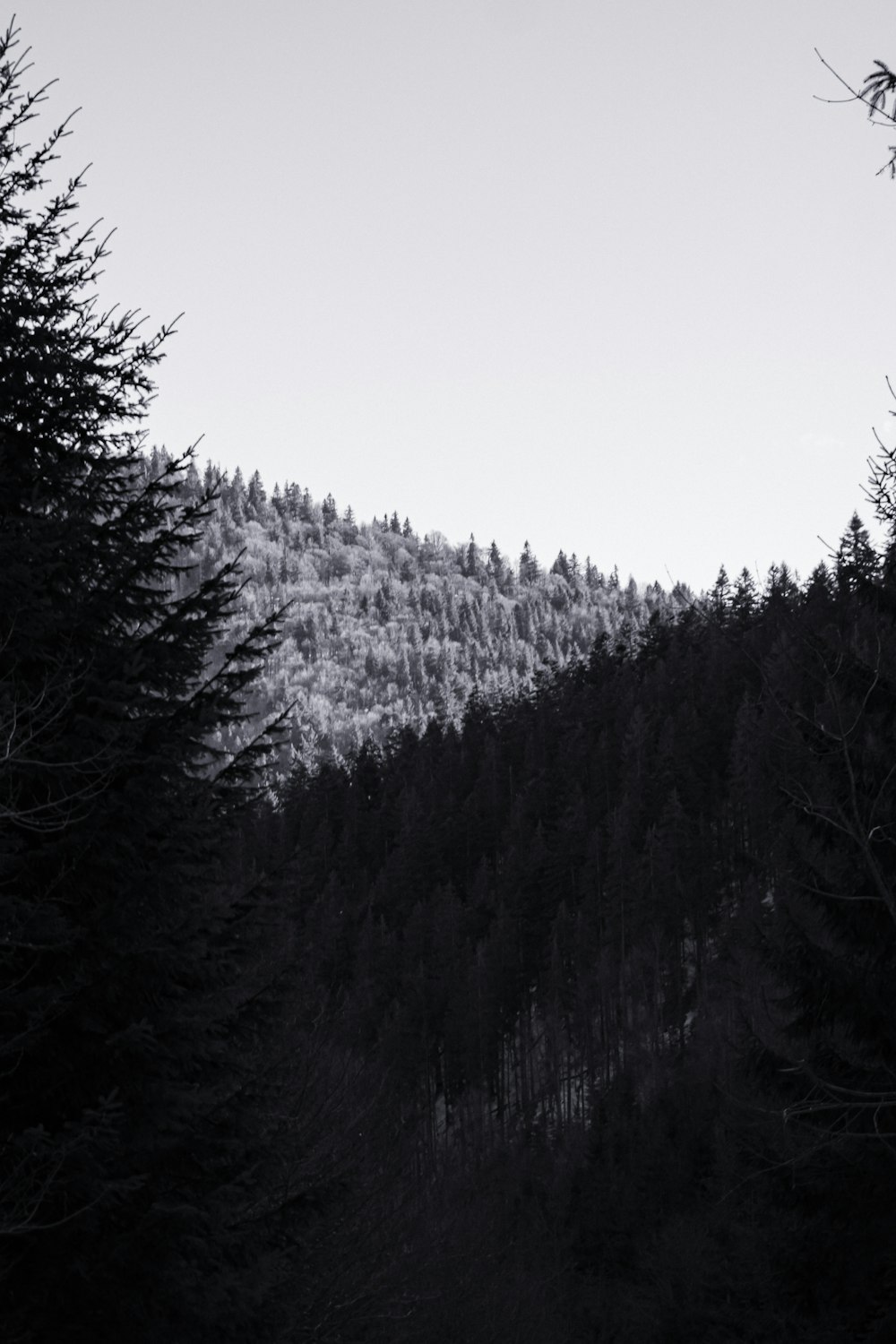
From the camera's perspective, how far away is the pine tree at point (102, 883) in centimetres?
612

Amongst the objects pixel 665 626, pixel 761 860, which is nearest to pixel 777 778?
pixel 761 860

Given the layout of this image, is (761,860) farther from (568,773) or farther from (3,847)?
(568,773)

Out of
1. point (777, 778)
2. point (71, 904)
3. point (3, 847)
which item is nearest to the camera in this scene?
point (777, 778)

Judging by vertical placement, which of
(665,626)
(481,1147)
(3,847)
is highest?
(665,626)

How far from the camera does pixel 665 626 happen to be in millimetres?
115188

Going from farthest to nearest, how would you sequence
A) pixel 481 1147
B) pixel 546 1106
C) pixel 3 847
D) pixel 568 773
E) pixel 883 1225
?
pixel 568 773
pixel 546 1106
pixel 481 1147
pixel 883 1225
pixel 3 847

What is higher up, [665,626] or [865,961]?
[665,626]

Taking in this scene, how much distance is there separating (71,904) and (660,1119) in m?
41.7

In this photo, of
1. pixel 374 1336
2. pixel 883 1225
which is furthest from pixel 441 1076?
pixel 883 1225

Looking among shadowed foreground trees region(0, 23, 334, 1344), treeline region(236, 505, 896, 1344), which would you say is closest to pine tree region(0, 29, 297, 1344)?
shadowed foreground trees region(0, 23, 334, 1344)

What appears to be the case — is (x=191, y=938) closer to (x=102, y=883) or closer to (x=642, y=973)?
(x=102, y=883)

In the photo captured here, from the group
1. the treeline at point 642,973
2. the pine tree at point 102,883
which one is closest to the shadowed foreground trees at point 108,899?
the pine tree at point 102,883

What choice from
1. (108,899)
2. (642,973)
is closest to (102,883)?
(108,899)

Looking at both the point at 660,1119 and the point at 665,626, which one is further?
the point at 665,626
